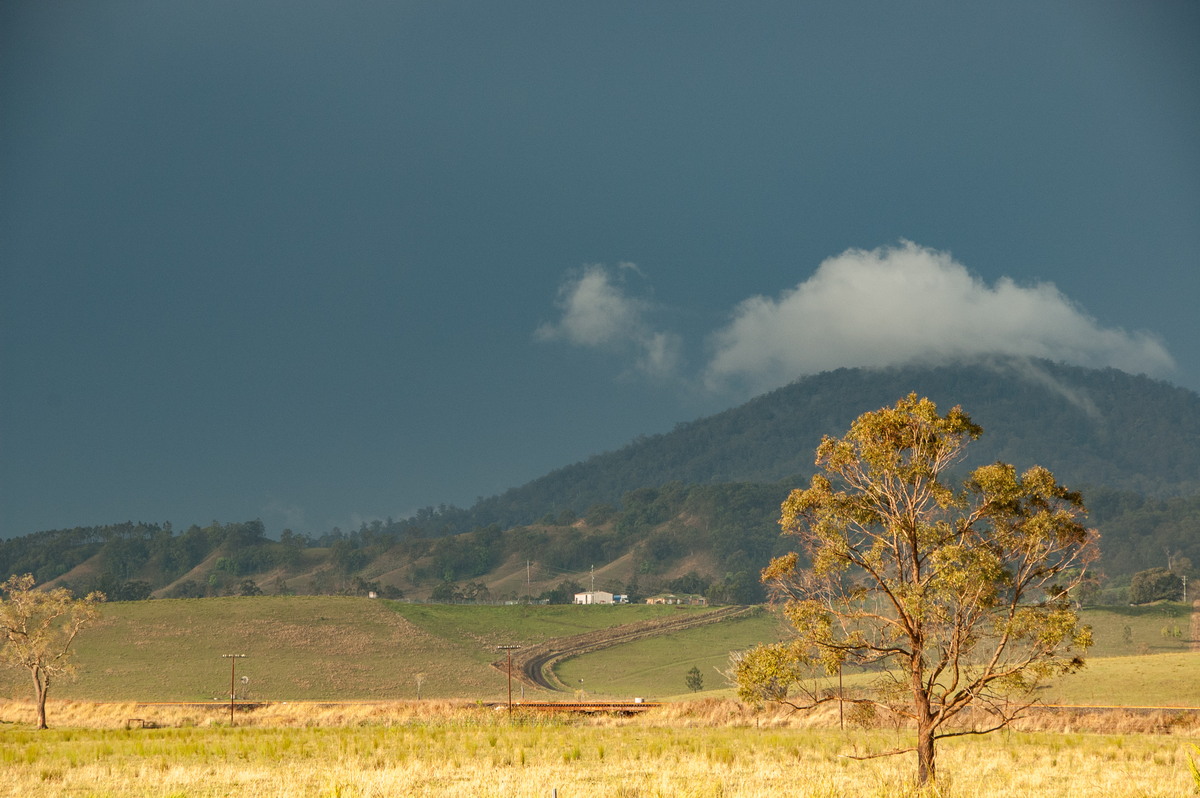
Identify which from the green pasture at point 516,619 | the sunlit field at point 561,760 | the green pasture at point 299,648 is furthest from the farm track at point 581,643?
the sunlit field at point 561,760

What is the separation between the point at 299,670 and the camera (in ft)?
370

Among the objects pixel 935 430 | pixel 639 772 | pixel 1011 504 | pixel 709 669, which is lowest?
pixel 709 669

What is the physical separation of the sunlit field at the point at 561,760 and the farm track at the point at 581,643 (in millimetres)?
65581

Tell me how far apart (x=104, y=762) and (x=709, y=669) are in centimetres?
10179

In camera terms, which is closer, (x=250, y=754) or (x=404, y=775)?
(x=404, y=775)

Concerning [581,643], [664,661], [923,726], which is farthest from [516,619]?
[923,726]

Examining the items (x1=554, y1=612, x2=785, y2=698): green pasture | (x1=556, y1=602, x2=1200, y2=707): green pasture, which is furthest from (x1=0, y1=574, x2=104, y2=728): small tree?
(x1=554, y1=612, x2=785, y2=698): green pasture

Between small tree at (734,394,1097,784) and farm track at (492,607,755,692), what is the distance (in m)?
90.2

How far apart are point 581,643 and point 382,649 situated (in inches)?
1168

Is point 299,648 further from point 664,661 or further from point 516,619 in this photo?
point 664,661

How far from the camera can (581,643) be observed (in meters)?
142

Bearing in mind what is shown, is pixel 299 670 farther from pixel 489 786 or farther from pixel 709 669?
pixel 489 786

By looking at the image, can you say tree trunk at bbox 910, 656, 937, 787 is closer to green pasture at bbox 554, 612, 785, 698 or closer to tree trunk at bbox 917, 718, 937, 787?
tree trunk at bbox 917, 718, 937, 787

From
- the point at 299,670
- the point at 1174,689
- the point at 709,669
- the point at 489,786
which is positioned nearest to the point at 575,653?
the point at 709,669
